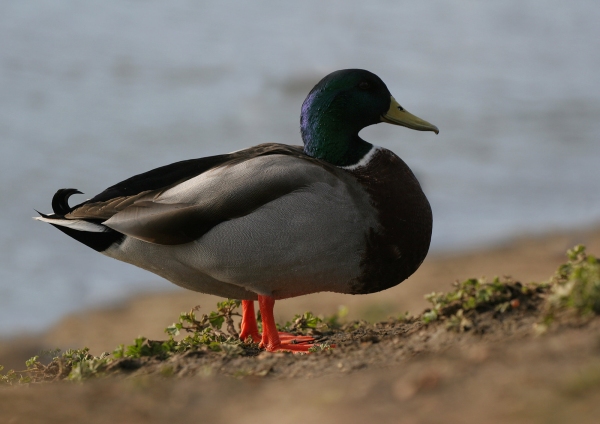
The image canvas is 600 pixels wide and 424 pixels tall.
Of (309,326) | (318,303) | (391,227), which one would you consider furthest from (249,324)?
(318,303)

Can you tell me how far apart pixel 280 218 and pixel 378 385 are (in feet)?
5.65

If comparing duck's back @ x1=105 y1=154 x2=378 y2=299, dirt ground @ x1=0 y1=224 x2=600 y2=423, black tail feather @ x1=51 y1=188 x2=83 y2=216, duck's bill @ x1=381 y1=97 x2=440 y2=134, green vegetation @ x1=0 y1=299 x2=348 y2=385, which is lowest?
dirt ground @ x1=0 y1=224 x2=600 y2=423

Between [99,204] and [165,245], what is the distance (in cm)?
54

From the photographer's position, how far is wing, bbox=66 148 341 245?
4.77m

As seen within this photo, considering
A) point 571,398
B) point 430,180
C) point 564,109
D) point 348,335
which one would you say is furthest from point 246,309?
point 564,109

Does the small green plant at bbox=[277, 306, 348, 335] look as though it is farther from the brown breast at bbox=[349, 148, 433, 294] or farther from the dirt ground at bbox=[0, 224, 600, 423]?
the dirt ground at bbox=[0, 224, 600, 423]

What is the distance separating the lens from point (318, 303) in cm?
906

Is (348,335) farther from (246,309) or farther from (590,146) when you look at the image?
(590,146)

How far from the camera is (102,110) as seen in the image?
15812 millimetres

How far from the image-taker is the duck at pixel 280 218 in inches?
187

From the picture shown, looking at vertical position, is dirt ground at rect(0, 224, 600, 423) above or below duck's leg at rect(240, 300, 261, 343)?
below

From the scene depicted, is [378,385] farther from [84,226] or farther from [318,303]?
[318,303]

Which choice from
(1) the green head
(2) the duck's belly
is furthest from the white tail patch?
(1) the green head

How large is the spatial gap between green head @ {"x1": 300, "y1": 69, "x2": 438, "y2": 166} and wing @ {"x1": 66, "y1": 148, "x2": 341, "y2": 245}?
42cm
